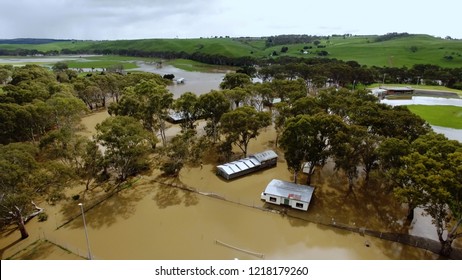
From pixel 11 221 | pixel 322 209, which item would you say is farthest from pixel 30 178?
pixel 322 209

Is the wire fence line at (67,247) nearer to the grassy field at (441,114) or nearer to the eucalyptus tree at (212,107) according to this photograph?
the eucalyptus tree at (212,107)

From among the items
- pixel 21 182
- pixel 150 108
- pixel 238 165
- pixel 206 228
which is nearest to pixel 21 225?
pixel 21 182

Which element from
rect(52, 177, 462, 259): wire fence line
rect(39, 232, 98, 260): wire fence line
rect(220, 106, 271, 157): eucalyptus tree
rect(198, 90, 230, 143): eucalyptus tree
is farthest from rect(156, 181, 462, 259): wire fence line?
rect(198, 90, 230, 143): eucalyptus tree

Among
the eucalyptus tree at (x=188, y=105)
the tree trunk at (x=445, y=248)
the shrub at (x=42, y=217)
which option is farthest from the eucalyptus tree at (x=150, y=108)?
the tree trunk at (x=445, y=248)

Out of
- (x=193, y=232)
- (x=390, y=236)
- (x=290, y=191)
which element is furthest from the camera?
(x=290, y=191)

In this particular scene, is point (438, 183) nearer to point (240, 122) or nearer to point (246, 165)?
point (246, 165)

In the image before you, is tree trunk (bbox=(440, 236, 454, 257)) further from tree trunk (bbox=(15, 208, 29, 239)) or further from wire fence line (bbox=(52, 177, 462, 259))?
tree trunk (bbox=(15, 208, 29, 239))
